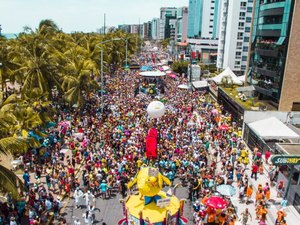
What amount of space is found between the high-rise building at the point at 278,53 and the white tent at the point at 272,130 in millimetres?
5809

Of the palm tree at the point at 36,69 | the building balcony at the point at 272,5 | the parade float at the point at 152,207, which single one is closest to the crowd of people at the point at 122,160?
the parade float at the point at 152,207

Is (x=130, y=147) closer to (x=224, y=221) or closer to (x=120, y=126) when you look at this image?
(x=120, y=126)

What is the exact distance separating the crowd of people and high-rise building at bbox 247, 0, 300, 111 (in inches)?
217

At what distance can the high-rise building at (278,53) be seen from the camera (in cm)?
2916

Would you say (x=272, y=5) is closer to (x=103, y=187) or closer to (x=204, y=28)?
(x=103, y=187)

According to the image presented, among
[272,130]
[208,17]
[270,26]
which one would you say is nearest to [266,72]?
[270,26]

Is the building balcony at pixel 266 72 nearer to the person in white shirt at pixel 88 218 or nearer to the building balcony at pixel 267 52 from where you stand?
the building balcony at pixel 267 52

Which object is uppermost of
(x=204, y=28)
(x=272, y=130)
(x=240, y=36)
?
(x=204, y=28)

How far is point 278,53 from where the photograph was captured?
31250 mm

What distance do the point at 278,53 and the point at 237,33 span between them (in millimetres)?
40993

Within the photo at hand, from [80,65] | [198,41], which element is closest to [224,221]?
[80,65]

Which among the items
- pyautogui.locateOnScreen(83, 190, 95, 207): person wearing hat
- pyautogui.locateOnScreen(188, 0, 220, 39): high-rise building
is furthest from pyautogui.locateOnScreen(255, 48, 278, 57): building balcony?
pyautogui.locateOnScreen(188, 0, 220, 39): high-rise building

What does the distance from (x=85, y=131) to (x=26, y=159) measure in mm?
6823

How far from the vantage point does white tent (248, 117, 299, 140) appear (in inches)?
949
